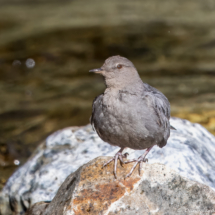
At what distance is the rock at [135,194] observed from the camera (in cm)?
310

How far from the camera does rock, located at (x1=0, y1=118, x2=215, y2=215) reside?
14.7 feet

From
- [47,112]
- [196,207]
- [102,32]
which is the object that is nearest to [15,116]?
[47,112]

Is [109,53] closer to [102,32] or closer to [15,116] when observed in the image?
[102,32]

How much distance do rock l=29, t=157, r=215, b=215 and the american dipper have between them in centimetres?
18

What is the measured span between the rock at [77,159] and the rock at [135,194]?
3.40 ft

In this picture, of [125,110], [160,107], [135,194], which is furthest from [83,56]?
[135,194]

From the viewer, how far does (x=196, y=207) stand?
10.1 ft

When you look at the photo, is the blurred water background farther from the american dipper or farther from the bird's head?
the bird's head

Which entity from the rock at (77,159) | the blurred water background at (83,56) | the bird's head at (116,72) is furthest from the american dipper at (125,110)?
the blurred water background at (83,56)

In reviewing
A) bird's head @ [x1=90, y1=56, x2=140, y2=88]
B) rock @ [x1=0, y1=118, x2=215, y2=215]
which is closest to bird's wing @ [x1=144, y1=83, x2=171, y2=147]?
bird's head @ [x1=90, y1=56, x2=140, y2=88]

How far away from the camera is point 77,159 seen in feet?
16.3

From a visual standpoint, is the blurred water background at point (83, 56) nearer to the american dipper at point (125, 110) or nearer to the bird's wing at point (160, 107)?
the bird's wing at point (160, 107)

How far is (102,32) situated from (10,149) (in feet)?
20.2

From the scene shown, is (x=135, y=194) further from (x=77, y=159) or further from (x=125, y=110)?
(x=77, y=159)
